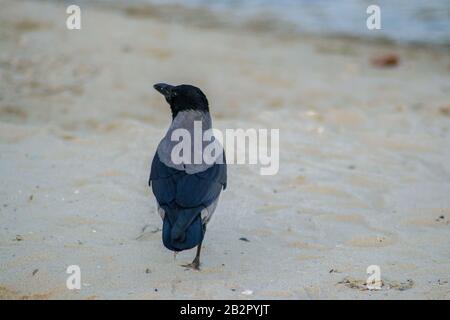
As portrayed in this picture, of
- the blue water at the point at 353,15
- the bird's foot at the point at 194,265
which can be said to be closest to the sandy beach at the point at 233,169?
the bird's foot at the point at 194,265

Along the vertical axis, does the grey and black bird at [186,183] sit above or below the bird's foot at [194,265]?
above

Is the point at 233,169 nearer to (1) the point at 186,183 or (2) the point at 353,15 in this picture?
(1) the point at 186,183

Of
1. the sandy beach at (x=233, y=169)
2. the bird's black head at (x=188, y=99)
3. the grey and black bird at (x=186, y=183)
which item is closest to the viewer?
the grey and black bird at (x=186, y=183)

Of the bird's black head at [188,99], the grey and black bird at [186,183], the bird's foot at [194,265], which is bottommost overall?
the bird's foot at [194,265]

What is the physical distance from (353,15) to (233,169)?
858cm

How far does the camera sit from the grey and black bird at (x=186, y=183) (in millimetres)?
4066

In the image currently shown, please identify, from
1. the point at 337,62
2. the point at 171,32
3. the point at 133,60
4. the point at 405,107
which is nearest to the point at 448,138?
the point at 405,107

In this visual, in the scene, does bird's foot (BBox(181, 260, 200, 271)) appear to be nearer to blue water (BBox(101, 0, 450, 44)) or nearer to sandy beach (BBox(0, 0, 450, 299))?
sandy beach (BBox(0, 0, 450, 299))

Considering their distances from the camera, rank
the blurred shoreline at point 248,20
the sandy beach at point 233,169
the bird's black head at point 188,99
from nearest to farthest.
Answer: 1. the sandy beach at point 233,169
2. the bird's black head at point 188,99
3. the blurred shoreline at point 248,20

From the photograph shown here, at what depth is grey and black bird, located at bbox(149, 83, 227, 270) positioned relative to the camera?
13.3 ft

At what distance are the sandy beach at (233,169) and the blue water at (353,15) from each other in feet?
3.87

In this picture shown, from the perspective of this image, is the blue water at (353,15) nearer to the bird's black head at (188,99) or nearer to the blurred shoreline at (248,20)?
the blurred shoreline at (248,20)

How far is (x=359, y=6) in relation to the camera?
47.2 ft

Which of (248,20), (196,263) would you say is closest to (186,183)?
(196,263)
